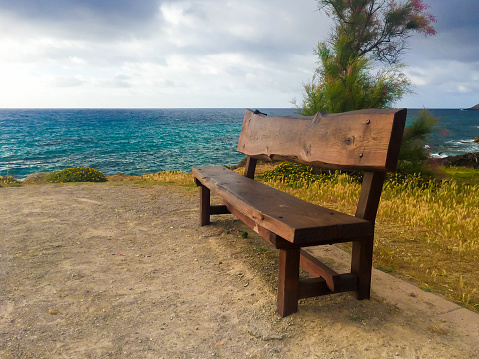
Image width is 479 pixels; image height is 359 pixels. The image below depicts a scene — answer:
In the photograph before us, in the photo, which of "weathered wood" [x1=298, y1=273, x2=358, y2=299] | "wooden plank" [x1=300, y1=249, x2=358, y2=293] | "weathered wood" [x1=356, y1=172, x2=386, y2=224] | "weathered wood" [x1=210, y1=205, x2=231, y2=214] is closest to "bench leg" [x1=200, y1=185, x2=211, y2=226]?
"weathered wood" [x1=210, y1=205, x2=231, y2=214]

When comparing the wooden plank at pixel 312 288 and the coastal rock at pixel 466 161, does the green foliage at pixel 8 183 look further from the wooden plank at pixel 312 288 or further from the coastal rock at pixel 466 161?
the coastal rock at pixel 466 161

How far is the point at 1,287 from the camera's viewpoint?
10.9 ft

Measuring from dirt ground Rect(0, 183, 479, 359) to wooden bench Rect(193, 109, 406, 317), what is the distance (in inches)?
9.2

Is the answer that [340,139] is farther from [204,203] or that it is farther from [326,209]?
[204,203]

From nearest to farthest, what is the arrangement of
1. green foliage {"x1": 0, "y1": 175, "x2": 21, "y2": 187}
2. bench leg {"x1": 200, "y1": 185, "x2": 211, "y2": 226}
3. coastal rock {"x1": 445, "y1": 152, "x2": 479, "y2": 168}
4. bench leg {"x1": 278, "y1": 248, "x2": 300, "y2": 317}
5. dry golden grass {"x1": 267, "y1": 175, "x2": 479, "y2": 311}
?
bench leg {"x1": 278, "y1": 248, "x2": 300, "y2": 317} → dry golden grass {"x1": 267, "y1": 175, "x2": 479, "y2": 311} → bench leg {"x1": 200, "y1": 185, "x2": 211, "y2": 226} → green foliage {"x1": 0, "y1": 175, "x2": 21, "y2": 187} → coastal rock {"x1": 445, "y1": 152, "x2": 479, "y2": 168}

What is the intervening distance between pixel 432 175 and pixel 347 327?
26.1ft

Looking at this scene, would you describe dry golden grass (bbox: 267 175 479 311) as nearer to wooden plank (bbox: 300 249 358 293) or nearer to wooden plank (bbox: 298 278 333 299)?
wooden plank (bbox: 300 249 358 293)

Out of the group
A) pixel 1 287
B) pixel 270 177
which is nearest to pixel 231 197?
pixel 1 287

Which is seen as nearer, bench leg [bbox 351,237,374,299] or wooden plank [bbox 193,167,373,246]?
wooden plank [bbox 193,167,373,246]

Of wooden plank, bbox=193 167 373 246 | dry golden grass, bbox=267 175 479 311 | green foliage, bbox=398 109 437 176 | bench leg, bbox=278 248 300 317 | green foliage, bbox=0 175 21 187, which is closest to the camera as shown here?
wooden plank, bbox=193 167 373 246

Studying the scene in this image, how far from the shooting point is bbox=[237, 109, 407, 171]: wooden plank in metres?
2.46

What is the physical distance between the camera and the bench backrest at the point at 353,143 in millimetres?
2465

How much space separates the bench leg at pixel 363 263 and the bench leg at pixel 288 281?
56 centimetres

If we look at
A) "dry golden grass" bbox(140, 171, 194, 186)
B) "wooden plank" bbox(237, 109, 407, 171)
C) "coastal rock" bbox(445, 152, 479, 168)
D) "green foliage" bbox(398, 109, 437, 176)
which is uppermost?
"wooden plank" bbox(237, 109, 407, 171)
